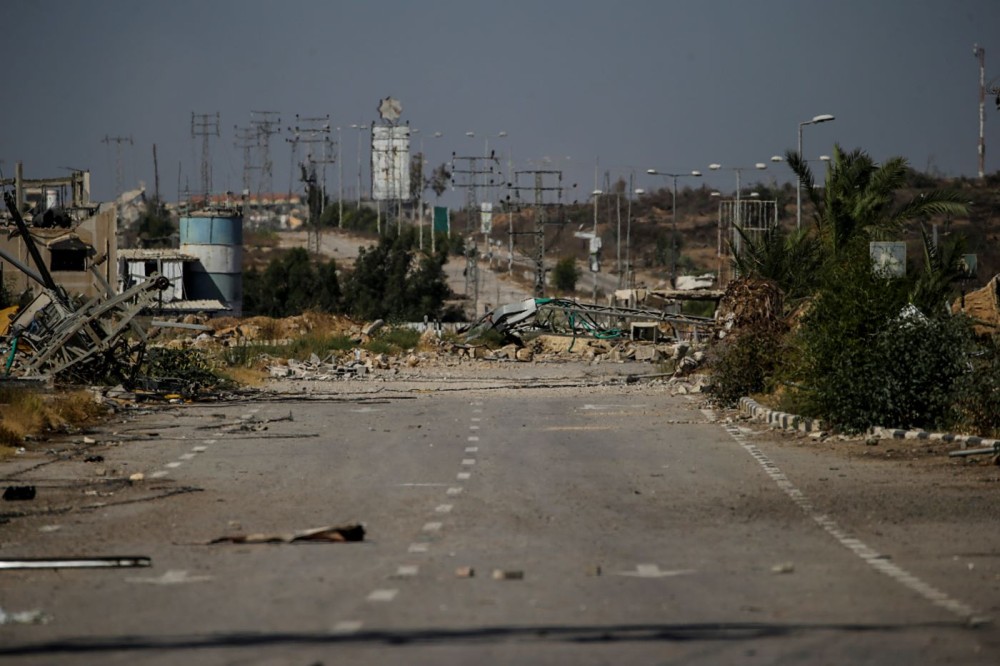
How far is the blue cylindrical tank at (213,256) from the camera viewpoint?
9206 centimetres

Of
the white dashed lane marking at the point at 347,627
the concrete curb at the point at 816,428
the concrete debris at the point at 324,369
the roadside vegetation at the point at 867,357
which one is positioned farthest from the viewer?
the concrete debris at the point at 324,369

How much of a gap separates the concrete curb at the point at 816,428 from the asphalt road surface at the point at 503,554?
0.76m

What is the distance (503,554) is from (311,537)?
1.77 m

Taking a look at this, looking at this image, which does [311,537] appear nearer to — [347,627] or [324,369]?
[347,627]

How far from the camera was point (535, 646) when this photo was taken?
27.0 feet

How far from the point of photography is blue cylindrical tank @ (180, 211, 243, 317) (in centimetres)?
9206

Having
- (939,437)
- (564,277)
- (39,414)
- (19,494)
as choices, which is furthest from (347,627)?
(564,277)

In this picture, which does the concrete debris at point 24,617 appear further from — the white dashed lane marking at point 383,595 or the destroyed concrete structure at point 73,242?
the destroyed concrete structure at point 73,242

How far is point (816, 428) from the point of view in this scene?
23.3 m

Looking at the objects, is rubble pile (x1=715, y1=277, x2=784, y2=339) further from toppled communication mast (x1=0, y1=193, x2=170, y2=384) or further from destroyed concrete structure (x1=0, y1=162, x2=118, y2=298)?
destroyed concrete structure (x1=0, y1=162, x2=118, y2=298)

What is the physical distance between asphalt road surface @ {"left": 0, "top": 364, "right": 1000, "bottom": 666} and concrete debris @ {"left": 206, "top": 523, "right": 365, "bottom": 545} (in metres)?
0.16

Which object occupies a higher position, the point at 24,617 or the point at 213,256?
the point at 213,256

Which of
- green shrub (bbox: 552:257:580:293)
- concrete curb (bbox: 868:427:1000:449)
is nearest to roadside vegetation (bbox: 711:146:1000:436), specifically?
concrete curb (bbox: 868:427:1000:449)

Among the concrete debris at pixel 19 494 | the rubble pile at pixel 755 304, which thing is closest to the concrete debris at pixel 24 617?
the concrete debris at pixel 19 494
